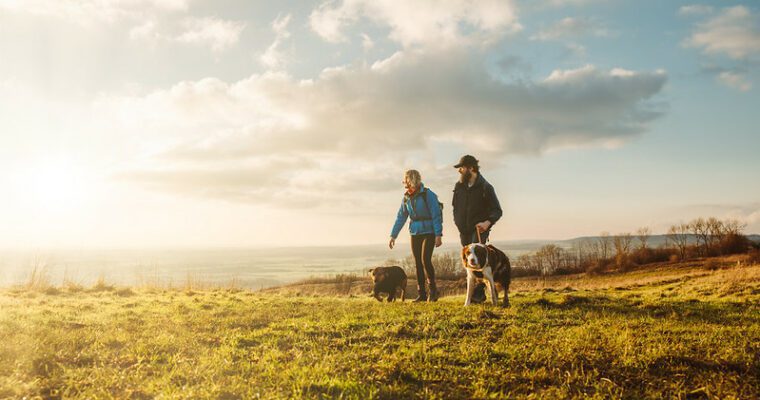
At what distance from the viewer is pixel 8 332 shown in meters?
5.95

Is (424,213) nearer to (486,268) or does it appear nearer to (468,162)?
(468,162)

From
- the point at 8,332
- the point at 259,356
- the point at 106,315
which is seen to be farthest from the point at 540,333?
the point at 106,315

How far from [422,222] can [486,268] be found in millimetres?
2415

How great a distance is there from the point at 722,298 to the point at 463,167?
6383 mm

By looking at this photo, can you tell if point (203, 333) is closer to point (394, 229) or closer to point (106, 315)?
point (106, 315)

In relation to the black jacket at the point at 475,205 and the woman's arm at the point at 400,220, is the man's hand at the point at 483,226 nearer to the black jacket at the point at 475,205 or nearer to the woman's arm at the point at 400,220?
the black jacket at the point at 475,205

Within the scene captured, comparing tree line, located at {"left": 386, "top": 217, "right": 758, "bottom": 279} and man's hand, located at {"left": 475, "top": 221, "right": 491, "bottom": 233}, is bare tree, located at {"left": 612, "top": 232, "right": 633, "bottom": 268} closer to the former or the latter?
tree line, located at {"left": 386, "top": 217, "right": 758, "bottom": 279}

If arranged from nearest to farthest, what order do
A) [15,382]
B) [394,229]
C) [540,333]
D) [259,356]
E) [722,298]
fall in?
[15,382] → [259,356] → [540,333] → [722,298] → [394,229]

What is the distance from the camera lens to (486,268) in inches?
343

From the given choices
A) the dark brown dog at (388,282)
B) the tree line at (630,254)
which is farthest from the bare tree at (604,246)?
the dark brown dog at (388,282)

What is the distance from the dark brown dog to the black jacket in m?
2.69

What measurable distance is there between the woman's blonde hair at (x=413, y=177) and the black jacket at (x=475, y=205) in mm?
954

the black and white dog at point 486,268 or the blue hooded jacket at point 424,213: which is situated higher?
the blue hooded jacket at point 424,213

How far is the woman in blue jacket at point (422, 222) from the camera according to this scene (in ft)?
34.8
